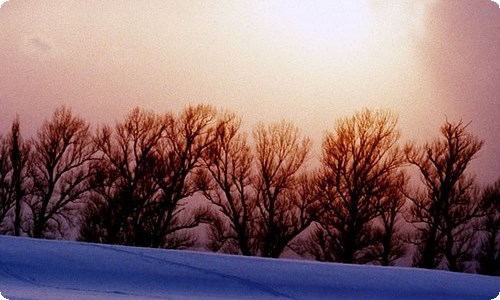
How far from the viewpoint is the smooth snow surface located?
2.51m

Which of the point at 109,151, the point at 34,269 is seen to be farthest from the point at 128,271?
the point at 109,151

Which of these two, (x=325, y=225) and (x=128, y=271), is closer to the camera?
(x=128, y=271)

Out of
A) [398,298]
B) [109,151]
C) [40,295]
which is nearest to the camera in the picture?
[40,295]

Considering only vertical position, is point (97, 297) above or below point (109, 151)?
below

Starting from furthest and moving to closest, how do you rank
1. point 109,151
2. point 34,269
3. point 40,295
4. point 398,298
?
point 109,151
point 398,298
point 34,269
point 40,295

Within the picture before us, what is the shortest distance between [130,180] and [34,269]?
28.8 ft

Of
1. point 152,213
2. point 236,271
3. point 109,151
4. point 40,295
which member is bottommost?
point 40,295

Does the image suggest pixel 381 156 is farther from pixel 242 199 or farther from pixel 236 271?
pixel 236 271

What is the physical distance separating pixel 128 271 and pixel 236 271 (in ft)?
1.23

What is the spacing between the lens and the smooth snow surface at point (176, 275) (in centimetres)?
251

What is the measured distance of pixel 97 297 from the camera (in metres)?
2.30

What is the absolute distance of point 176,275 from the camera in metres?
2.62

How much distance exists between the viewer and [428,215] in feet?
36.7

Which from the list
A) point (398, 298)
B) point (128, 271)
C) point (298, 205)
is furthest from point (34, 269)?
point (298, 205)
